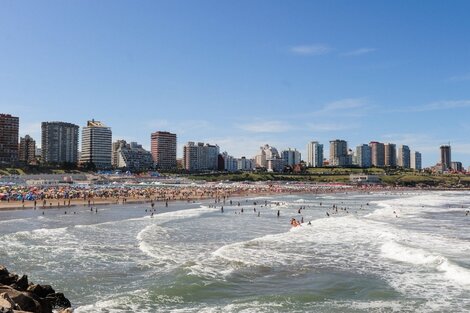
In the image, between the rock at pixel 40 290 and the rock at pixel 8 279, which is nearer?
the rock at pixel 40 290

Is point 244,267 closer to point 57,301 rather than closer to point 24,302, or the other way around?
point 57,301

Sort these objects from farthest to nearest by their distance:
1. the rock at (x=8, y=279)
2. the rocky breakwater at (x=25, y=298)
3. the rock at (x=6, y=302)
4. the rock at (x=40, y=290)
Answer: the rock at (x=8, y=279) < the rock at (x=40, y=290) < the rocky breakwater at (x=25, y=298) < the rock at (x=6, y=302)

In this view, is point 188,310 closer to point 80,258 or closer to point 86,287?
point 86,287

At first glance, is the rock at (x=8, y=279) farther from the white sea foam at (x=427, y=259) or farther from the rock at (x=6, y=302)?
the white sea foam at (x=427, y=259)

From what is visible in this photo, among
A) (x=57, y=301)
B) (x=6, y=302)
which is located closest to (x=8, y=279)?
(x=57, y=301)

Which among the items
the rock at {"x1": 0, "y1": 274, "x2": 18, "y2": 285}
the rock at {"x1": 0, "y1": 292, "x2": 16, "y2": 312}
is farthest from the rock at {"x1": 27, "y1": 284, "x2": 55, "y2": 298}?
the rock at {"x1": 0, "y1": 292, "x2": 16, "y2": 312}

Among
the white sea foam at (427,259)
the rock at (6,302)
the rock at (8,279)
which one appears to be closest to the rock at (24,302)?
the rock at (6,302)

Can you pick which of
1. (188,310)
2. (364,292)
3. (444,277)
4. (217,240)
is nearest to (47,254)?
(217,240)
